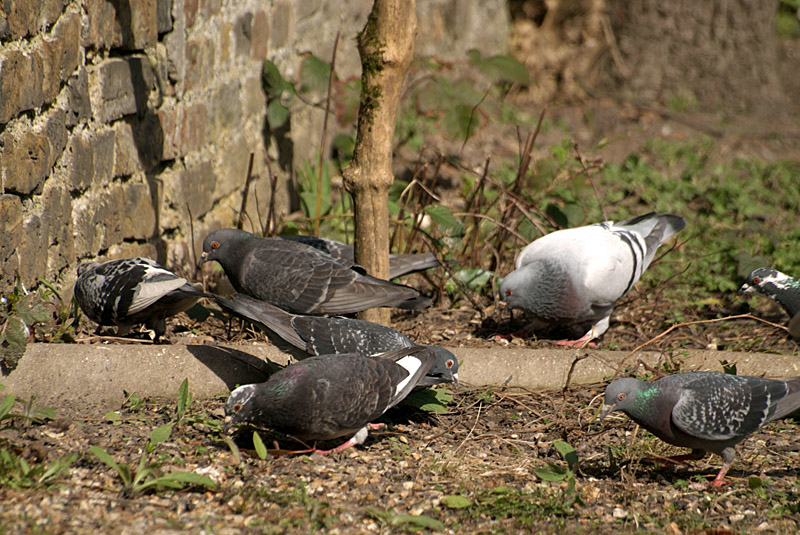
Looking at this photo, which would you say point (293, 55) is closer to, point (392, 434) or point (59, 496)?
point (392, 434)

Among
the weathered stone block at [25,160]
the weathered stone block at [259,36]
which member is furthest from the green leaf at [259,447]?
the weathered stone block at [259,36]

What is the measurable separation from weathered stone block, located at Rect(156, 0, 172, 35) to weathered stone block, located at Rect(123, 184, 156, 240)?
2.61 ft

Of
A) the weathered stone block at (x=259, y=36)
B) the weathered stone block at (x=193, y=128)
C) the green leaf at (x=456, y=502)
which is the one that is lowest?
the green leaf at (x=456, y=502)

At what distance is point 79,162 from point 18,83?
558 millimetres

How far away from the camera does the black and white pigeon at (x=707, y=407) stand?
2779 millimetres

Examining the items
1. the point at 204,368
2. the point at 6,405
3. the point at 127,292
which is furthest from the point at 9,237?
the point at 204,368

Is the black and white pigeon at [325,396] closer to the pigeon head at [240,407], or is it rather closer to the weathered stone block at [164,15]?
the pigeon head at [240,407]

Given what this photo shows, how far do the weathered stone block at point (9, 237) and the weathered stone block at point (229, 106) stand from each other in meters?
1.74

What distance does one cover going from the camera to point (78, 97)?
11.0 ft

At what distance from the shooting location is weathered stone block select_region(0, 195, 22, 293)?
2.94 m

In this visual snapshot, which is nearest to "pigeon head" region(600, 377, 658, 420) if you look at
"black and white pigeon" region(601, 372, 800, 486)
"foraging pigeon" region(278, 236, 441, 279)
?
"black and white pigeon" region(601, 372, 800, 486)

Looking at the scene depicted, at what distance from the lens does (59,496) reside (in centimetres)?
233

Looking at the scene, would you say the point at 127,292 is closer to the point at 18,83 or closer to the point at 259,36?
the point at 18,83

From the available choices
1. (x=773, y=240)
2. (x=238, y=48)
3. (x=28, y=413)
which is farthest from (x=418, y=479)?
(x=773, y=240)
